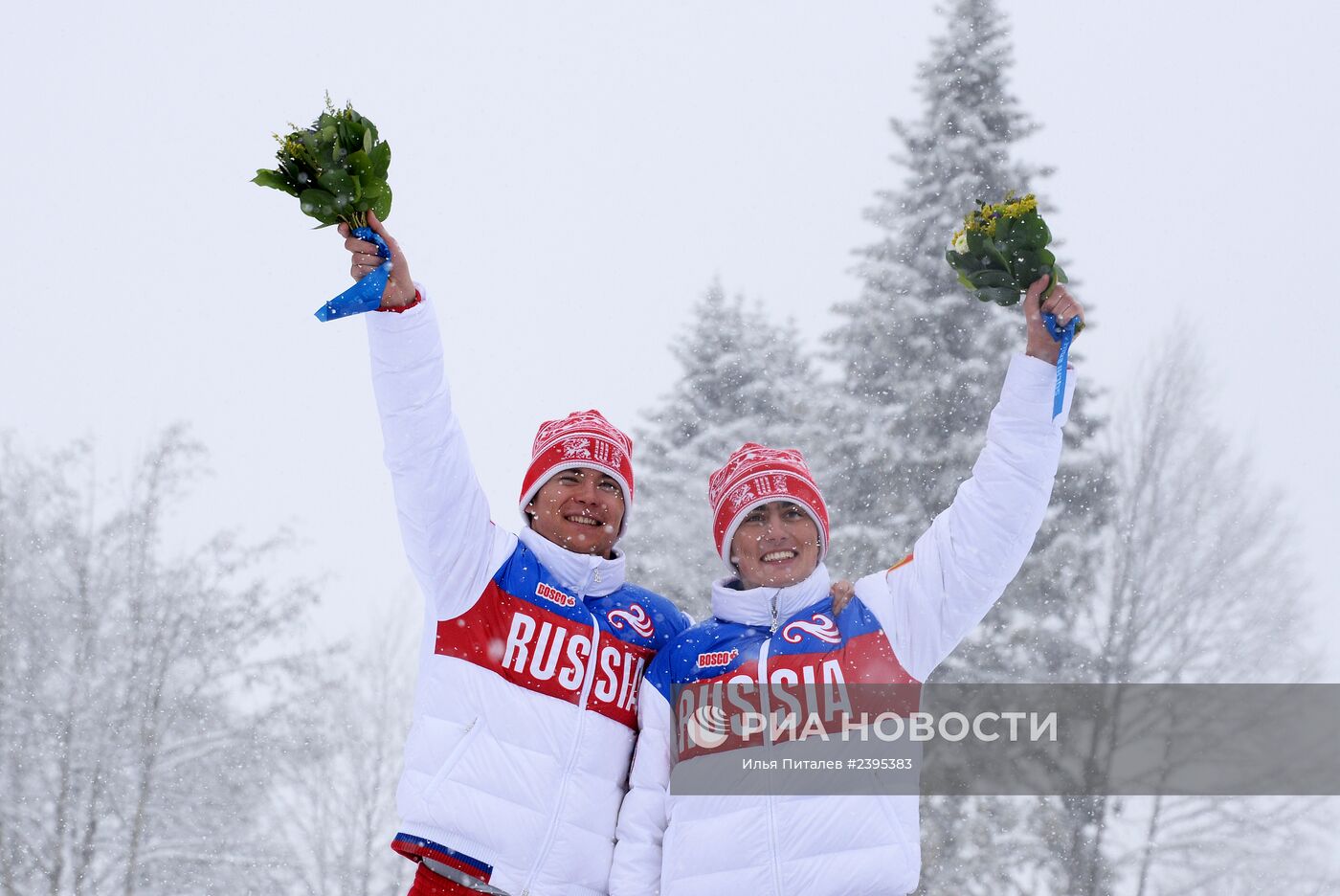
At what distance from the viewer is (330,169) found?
351 cm

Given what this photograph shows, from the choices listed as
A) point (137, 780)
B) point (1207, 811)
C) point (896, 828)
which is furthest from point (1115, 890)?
point (137, 780)

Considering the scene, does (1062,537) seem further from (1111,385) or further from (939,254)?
(939,254)

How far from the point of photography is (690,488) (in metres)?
15.8

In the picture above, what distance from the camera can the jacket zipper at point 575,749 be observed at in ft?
12.0

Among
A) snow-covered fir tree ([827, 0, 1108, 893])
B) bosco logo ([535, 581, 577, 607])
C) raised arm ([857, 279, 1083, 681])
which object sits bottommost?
bosco logo ([535, 581, 577, 607])

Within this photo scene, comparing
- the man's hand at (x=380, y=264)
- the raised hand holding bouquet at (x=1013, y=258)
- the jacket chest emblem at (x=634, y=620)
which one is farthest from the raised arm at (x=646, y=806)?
the raised hand holding bouquet at (x=1013, y=258)

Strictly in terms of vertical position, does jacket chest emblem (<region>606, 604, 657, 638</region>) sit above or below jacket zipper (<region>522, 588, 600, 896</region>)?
above

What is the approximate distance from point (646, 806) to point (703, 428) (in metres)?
12.8

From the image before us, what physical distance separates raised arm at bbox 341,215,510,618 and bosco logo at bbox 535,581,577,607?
20cm

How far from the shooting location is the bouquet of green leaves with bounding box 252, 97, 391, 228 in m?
3.51

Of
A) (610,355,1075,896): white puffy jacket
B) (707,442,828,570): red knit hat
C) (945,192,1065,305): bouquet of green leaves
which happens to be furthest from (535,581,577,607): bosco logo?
(945,192,1065,305): bouquet of green leaves

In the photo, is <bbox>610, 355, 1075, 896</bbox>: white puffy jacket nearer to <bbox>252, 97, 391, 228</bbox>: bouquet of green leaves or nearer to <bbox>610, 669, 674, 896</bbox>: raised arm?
<bbox>610, 669, 674, 896</bbox>: raised arm

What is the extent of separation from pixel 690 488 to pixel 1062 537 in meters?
5.26

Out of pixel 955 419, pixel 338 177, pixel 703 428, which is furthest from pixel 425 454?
pixel 703 428
